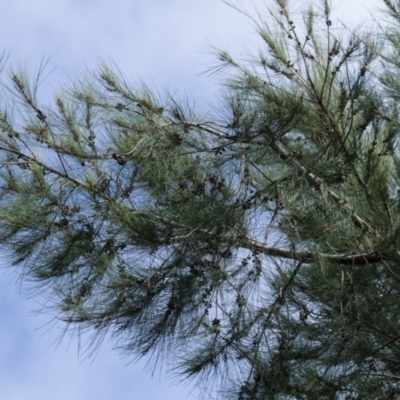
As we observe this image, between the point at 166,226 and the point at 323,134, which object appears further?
the point at 323,134

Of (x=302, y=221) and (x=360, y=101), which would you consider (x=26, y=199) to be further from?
(x=360, y=101)

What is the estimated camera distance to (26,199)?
2562mm

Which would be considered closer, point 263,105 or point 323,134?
point 263,105

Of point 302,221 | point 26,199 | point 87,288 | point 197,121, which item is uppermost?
point 197,121

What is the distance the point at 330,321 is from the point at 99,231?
68 centimetres

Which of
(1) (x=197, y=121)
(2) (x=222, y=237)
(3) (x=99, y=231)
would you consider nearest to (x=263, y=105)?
(1) (x=197, y=121)

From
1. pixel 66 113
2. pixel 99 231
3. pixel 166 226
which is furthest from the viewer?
pixel 66 113

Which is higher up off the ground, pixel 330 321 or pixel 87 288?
pixel 330 321

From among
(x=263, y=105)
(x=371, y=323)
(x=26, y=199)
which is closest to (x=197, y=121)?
(x=263, y=105)

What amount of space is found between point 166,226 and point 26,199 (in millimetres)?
470

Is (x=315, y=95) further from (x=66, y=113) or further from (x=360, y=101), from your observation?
(x=66, y=113)

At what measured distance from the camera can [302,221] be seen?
8.02 ft

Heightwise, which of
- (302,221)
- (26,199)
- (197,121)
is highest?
(197,121)

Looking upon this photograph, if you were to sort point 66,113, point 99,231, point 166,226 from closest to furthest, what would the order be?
1. point 166,226
2. point 99,231
3. point 66,113
